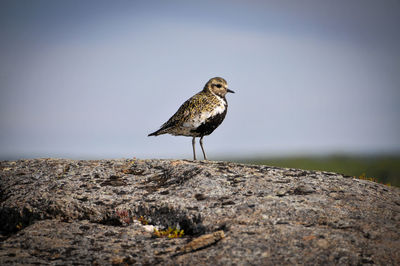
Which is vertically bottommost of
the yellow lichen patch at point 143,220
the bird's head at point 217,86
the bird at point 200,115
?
the yellow lichen patch at point 143,220

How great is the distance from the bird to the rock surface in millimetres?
2635

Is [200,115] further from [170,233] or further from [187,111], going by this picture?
[170,233]

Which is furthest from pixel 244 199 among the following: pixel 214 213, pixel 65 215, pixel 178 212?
pixel 65 215

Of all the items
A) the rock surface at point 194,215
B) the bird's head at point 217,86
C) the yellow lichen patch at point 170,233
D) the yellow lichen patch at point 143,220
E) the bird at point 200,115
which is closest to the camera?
the rock surface at point 194,215

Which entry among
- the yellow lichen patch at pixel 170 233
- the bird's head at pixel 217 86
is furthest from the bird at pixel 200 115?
the yellow lichen patch at pixel 170 233

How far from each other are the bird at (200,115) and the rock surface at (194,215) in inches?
104

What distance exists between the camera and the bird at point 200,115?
13.3 meters

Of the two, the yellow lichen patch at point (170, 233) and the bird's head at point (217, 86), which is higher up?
the bird's head at point (217, 86)

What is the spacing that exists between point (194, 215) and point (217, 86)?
24.1 feet

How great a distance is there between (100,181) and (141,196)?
1.49 metres

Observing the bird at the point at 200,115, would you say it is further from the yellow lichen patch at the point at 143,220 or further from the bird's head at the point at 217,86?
the yellow lichen patch at the point at 143,220

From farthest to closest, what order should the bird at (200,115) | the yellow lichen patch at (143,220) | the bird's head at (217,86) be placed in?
the bird's head at (217,86) → the bird at (200,115) → the yellow lichen patch at (143,220)

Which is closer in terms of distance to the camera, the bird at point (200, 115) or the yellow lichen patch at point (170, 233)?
the yellow lichen patch at point (170, 233)

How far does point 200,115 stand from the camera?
523 inches
